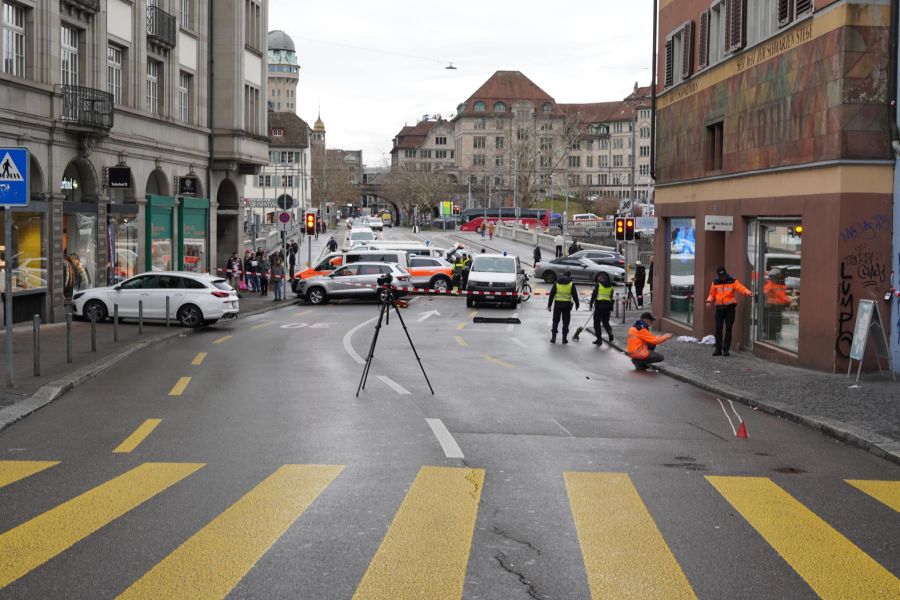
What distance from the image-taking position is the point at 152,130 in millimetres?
36000

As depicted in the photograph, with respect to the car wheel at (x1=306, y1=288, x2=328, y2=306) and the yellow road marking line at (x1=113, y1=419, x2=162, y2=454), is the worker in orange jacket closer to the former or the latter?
the yellow road marking line at (x1=113, y1=419, x2=162, y2=454)

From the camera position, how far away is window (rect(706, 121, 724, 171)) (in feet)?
82.2

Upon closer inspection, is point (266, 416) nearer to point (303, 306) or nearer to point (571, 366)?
point (571, 366)

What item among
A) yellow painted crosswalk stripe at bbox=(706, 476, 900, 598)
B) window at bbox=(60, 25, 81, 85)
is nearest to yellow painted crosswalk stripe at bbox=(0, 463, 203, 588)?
yellow painted crosswalk stripe at bbox=(706, 476, 900, 598)

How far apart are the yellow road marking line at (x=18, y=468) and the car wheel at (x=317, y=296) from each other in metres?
30.6

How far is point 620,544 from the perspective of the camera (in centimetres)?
736

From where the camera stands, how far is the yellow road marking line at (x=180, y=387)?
15.5 meters

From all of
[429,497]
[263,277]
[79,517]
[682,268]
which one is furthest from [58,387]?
[263,277]

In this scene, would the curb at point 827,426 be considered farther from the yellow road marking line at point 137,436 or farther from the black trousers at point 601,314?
the black trousers at point 601,314

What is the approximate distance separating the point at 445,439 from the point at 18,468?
4.15 meters

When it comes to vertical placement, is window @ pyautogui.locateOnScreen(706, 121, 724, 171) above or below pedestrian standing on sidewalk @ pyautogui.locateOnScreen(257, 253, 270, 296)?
above

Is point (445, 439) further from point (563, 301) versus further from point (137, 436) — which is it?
point (563, 301)

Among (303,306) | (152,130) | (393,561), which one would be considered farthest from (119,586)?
(303,306)

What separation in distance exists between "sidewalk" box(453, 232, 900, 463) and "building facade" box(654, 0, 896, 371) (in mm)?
854
